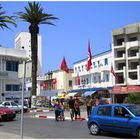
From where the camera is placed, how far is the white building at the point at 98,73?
8081 cm

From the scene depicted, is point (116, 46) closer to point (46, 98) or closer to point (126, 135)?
point (46, 98)

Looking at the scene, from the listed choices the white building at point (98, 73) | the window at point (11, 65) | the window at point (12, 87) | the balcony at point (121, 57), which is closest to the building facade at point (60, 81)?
the white building at point (98, 73)

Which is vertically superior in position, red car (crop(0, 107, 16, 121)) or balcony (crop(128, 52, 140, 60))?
balcony (crop(128, 52, 140, 60))

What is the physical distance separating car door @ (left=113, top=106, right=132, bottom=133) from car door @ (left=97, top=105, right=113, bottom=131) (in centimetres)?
31

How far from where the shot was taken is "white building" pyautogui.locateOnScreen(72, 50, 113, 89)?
265 feet

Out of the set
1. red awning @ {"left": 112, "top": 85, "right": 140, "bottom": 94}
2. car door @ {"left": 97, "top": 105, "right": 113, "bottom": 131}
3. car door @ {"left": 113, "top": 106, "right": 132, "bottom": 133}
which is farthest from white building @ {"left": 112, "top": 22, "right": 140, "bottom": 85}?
car door @ {"left": 113, "top": 106, "right": 132, "bottom": 133}

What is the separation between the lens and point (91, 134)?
1844 centimetres

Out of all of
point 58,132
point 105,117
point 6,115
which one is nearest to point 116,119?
point 105,117

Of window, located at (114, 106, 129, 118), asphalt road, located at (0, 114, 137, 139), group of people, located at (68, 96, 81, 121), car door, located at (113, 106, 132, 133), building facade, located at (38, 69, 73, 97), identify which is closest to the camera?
car door, located at (113, 106, 132, 133)

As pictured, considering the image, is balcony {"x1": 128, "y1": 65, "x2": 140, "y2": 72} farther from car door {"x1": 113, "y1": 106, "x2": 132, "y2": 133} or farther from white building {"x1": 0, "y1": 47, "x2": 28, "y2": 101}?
car door {"x1": 113, "y1": 106, "x2": 132, "y2": 133}


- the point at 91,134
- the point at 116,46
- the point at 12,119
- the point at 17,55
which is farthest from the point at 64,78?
the point at 91,134

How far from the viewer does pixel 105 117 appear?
17.7 meters

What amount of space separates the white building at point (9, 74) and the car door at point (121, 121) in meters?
48.3

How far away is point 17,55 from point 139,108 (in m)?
53.0
